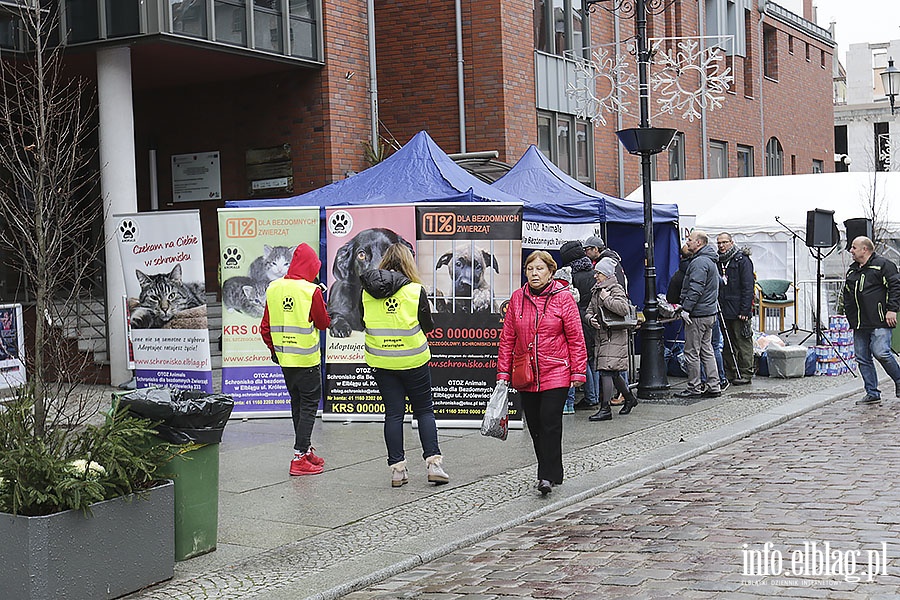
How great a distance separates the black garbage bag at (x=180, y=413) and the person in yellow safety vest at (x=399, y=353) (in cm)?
198

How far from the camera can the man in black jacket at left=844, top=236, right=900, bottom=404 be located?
42.4 ft

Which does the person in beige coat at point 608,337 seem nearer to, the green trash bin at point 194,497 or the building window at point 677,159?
the green trash bin at point 194,497

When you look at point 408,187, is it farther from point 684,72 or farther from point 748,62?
point 748,62

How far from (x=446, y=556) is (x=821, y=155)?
1459 inches

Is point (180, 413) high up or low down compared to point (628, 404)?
up

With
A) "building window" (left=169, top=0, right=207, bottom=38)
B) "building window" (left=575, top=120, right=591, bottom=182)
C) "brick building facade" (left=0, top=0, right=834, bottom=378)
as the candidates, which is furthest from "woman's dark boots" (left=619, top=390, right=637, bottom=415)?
"building window" (left=575, top=120, right=591, bottom=182)

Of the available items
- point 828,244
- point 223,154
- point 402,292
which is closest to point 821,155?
point 828,244

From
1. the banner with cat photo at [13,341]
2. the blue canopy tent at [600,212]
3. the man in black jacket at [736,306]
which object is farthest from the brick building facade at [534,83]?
the banner with cat photo at [13,341]

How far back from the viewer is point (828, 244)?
19234 millimetres

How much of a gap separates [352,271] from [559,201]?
3338mm

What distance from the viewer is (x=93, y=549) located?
5801 millimetres

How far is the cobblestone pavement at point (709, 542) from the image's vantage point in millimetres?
5973

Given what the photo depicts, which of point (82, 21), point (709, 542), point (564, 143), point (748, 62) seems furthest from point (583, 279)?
point (748, 62)

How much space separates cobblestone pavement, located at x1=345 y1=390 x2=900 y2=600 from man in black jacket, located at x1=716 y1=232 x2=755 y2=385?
5220mm
